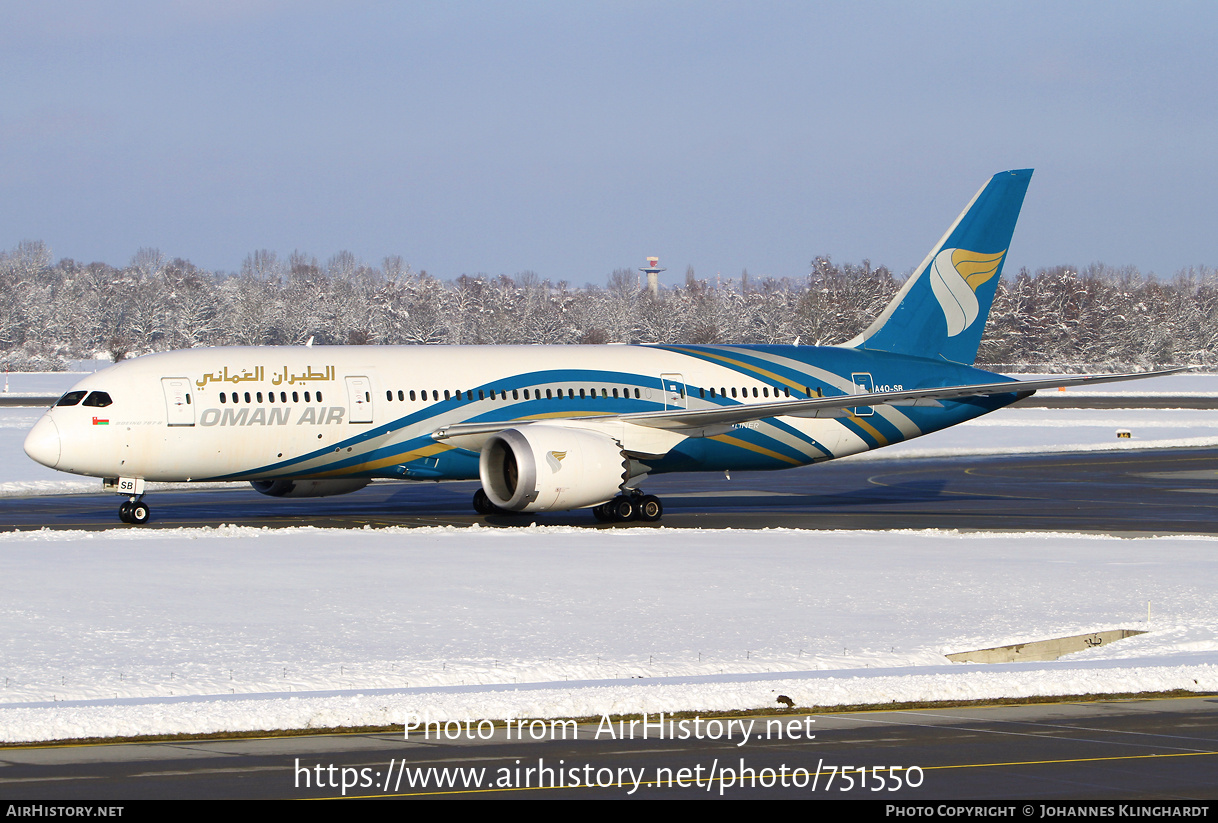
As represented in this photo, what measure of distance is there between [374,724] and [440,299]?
16912 centimetres

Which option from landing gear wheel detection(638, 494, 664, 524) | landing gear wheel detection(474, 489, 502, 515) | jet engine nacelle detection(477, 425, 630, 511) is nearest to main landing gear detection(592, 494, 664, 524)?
landing gear wheel detection(638, 494, 664, 524)

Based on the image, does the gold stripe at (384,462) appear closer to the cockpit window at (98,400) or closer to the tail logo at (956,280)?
the cockpit window at (98,400)

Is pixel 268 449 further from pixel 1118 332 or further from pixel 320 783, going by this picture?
pixel 1118 332

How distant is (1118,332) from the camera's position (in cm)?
15600

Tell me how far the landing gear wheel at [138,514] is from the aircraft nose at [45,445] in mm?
2005

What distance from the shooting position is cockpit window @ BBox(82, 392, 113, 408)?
94.7ft

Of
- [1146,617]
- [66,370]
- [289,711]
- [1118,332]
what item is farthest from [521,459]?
[1118,332]

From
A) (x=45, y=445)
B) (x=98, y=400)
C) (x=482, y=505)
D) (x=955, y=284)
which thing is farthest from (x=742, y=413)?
(x=45, y=445)

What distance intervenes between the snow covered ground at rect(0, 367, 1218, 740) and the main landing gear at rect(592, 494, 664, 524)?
2614 mm

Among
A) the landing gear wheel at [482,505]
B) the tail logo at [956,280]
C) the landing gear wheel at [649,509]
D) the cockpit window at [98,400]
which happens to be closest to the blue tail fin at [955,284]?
the tail logo at [956,280]

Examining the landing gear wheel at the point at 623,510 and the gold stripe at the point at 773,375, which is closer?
the landing gear wheel at the point at 623,510

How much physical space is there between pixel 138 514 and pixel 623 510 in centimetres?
1017

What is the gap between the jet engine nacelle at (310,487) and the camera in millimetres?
32156

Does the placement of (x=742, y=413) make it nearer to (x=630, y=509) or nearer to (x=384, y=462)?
(x=630, y=509)
